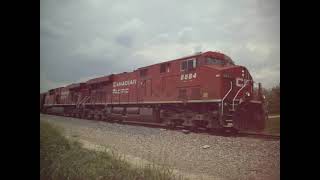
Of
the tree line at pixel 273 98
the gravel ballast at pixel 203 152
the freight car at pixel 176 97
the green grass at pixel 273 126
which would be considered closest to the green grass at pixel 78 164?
the gravel ballast at pixel 203 152

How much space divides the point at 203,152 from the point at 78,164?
1.27 m

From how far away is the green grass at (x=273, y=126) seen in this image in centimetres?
398

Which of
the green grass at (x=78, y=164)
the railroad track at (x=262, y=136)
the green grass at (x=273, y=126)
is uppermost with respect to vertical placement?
the green grass at (x=273, y=126)

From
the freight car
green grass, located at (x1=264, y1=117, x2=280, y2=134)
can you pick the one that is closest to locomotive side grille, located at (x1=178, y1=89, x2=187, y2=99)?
the freight car

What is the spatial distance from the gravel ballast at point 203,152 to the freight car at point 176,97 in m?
0.18

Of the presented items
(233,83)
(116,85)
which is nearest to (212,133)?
(233,83)

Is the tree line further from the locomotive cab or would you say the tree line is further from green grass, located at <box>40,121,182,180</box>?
green grass, located at <box>40,121,182,180</box>

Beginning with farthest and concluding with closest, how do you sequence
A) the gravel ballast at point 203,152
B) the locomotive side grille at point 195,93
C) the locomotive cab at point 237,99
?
the locomotive side grille at point 195,93, the locomotive cab at point 237,99, the gravel ballast at point 203,152

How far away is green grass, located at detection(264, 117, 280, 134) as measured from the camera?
13.1 feet

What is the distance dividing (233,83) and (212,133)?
552 millimetres

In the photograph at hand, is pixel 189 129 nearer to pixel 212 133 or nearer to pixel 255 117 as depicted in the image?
pixel 212 133

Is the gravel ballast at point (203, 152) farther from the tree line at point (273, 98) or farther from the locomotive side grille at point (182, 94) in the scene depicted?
the locomotive side grille at point (182, 94)

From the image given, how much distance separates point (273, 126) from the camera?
4.01 m

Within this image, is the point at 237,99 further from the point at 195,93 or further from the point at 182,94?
the point at 182,94
